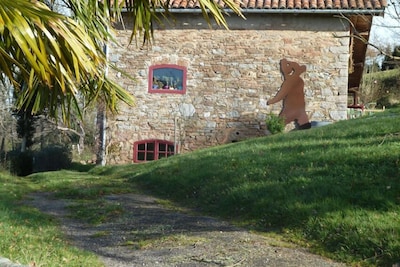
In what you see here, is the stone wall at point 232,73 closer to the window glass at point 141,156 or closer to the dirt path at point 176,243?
the window glass at point 141,156

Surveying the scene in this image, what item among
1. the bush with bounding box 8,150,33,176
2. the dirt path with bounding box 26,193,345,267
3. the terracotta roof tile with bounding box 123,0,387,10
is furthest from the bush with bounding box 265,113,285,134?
the bush with bounding box 8,150,33,176

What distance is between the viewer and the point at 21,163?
21.2 m

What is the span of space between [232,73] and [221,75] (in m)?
0.34

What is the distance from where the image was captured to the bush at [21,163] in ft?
68.4

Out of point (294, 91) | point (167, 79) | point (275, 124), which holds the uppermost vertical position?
point (167, 79)

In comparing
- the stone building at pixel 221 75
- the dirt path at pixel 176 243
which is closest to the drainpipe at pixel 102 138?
the stone building at pixel 221 75

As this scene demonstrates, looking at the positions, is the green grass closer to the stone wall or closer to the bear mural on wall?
the bear mural on wall

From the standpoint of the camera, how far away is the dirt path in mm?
5305

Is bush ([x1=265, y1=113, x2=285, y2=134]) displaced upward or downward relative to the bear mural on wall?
downward

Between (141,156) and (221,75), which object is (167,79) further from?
(141,156)

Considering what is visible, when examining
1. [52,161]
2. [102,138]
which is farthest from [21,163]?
[102,138]

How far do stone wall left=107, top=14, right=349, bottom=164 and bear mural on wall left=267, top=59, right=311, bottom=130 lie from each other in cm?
16

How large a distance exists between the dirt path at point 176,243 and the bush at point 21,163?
13.7 m

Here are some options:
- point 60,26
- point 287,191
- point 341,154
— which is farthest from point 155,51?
point 60,26
